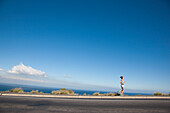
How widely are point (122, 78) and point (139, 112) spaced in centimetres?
771

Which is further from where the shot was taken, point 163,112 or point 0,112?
point 163,112

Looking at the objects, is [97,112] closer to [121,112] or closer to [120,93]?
[121,112]

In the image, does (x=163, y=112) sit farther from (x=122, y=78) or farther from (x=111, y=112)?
(x=122, y=78)

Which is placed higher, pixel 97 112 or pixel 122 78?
pixel 122 78

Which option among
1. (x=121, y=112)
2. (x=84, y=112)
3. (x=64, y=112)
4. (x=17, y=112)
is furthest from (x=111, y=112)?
(x=17, y=112)

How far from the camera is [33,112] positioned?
4836mm

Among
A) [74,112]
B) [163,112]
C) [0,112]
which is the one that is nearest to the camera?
[0,112]

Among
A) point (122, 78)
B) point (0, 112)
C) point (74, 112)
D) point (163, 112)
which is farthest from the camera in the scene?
point (122, 78)

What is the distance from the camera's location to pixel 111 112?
5.09 m

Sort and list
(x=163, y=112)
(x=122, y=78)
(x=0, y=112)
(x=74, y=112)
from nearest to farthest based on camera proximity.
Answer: (x=0, y=112)
(x=74, y=112)
(x=163, y=112)
(x=122, y=78)

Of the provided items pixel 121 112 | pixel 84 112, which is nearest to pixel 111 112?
pixel 121 112

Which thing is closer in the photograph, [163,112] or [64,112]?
[64,112]

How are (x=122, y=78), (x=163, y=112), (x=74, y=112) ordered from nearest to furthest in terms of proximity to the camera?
1. (x=74, y=112)
2. (x=163, y=112)
3. (x=122, y=78)

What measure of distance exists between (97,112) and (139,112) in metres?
1.82
